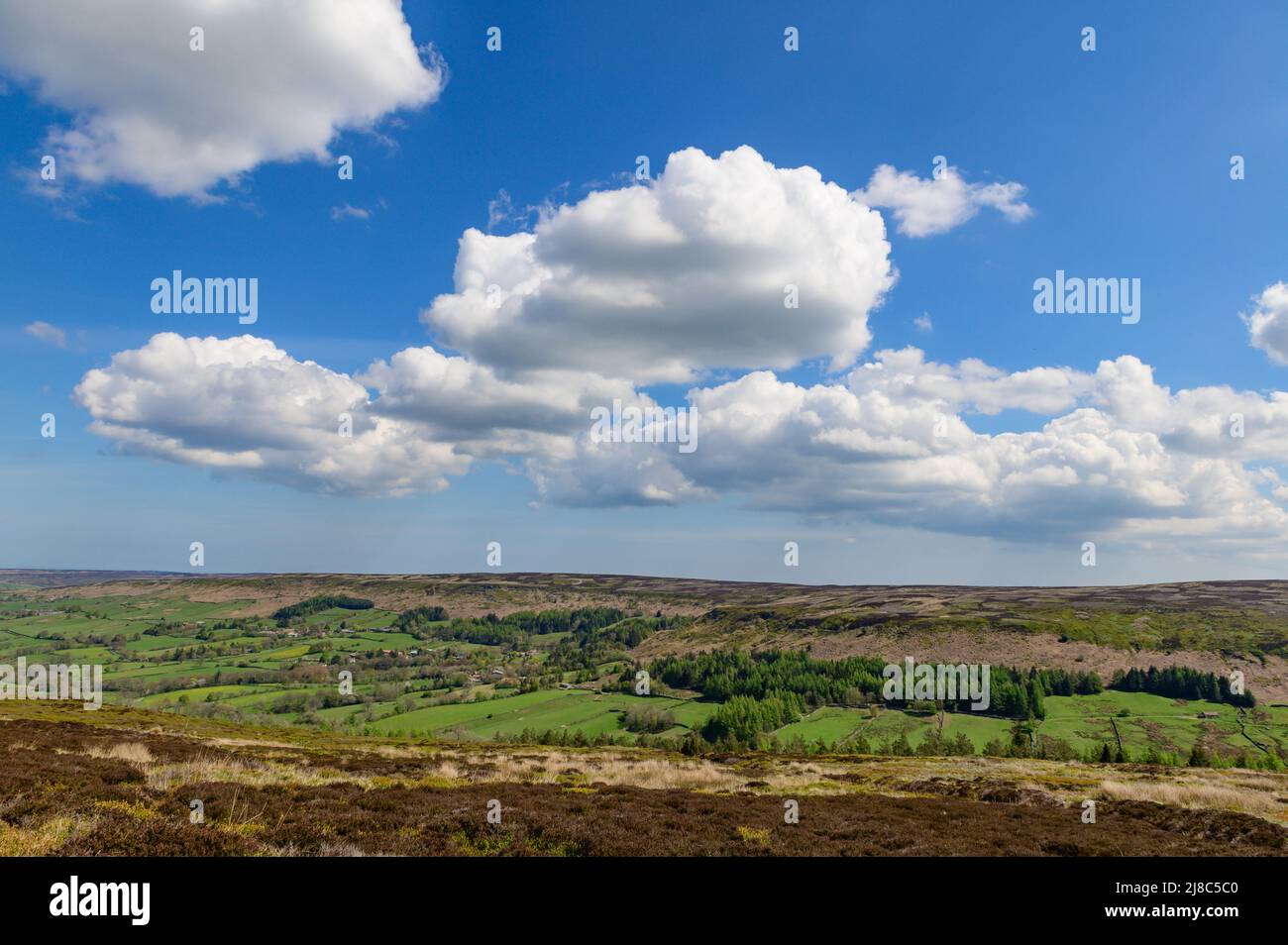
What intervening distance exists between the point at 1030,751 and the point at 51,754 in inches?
5212

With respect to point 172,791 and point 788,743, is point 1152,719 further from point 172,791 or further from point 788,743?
point 172,791

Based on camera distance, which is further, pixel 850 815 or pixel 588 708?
pixel 588 708

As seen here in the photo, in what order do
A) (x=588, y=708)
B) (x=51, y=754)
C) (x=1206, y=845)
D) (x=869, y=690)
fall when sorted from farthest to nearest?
(x=869, y=690) < (x=588, y=708) < (x=51, y=754) < (x=1206, y=845)

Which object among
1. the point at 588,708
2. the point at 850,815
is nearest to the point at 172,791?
the point at 850,815

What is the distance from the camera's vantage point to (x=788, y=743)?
407 ft

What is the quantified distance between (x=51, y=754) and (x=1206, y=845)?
150 feet

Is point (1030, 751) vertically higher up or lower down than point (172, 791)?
lower down

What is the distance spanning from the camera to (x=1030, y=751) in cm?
10881
